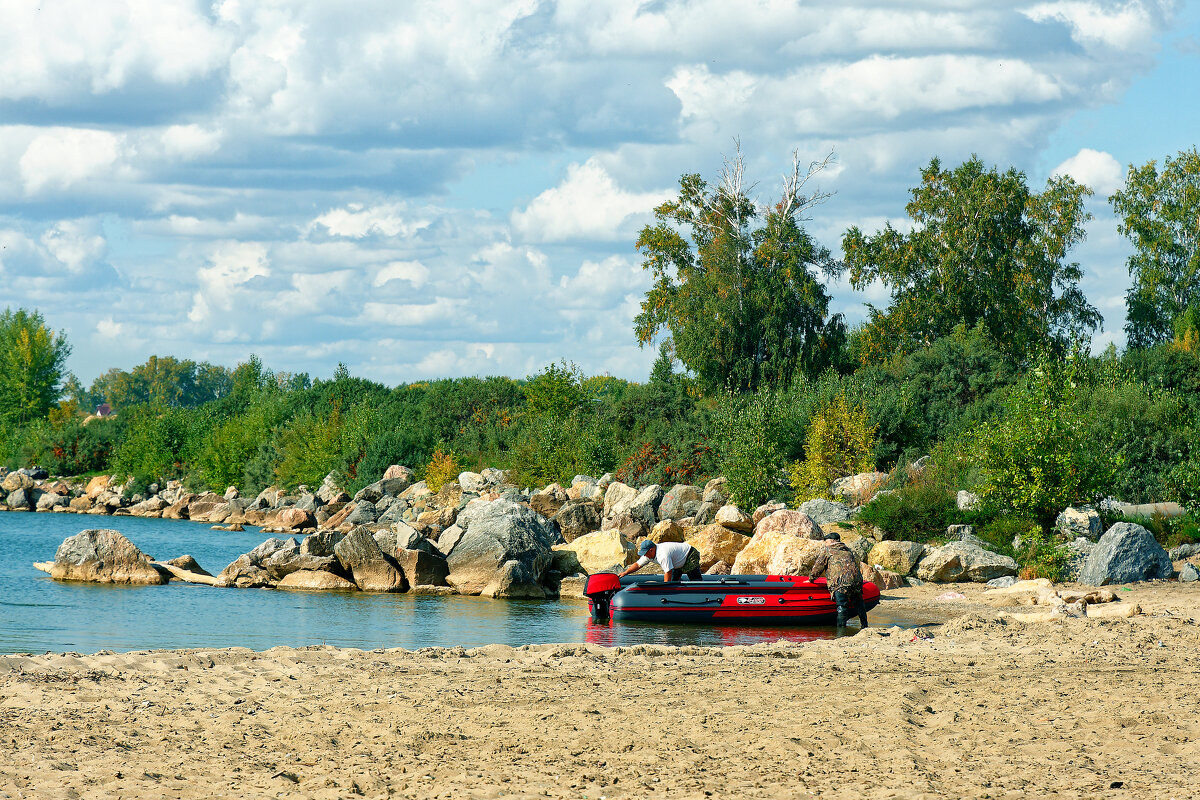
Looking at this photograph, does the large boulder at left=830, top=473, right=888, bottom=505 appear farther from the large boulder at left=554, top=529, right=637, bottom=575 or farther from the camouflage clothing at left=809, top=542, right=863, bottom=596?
the camouflage clothing at left=809, top=542, right=863, bottom=596

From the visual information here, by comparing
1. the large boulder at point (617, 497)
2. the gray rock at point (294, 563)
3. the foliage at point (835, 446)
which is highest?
the foliage at point (835, 446)

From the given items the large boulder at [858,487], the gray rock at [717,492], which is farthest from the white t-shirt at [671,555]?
the gray rock at [717,492]

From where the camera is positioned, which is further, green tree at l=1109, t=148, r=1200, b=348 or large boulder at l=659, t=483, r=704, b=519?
green tree at l=1109, t=148, r=1200, b=348

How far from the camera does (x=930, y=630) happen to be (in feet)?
49.6

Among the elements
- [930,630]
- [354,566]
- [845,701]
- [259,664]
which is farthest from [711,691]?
[354,566]

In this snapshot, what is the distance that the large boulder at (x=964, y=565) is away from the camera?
76.1 feet

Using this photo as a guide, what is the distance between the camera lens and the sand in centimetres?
744

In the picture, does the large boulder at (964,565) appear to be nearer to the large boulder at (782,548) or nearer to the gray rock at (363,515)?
the large boulder at (782,548)

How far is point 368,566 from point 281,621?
541 centimetres

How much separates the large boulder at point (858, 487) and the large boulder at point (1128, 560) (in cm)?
1002

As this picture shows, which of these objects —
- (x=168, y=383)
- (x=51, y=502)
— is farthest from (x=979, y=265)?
(x=168, y=383)

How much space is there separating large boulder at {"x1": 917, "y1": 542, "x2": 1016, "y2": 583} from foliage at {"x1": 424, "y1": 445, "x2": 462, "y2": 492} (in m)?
29.2

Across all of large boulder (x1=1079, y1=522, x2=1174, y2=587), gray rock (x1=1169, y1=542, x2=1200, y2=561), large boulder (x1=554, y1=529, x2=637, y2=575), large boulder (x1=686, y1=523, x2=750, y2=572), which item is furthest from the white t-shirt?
gray rock (x1=1169, y1=542, x2=1200, y2=561)

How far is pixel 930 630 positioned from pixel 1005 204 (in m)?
32.8
